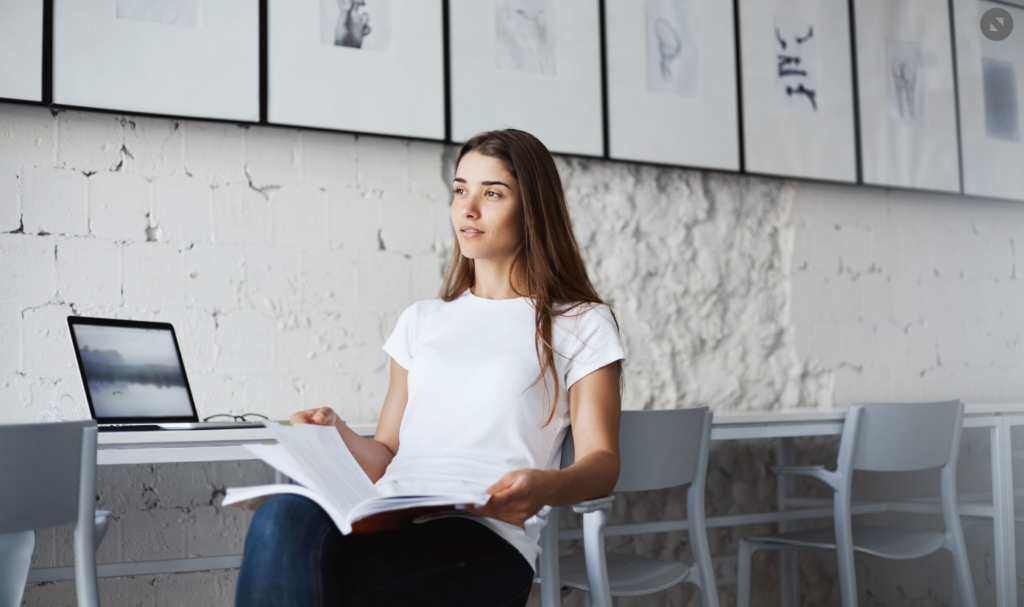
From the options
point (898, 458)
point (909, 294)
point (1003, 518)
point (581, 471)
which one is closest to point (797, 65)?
point (909, 294)

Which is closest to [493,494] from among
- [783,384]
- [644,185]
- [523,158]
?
[523,158]

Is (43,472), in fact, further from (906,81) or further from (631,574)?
(906,81)

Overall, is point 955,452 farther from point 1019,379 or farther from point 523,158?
point 523,158

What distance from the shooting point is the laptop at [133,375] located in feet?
5.85

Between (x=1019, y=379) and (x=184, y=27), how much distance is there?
10.7 feet

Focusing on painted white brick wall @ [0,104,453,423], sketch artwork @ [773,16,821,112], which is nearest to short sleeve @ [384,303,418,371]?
painted white brick wall @ [0,104,453,423]

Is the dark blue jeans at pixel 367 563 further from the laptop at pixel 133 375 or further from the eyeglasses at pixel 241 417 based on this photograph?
the eyeglasses at pixel 241 417

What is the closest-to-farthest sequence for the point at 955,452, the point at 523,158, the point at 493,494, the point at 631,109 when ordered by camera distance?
the point at 493,494, the point at 523,158, the point at 955,452, the point at 631,109

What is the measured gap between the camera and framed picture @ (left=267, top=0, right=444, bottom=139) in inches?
89.7

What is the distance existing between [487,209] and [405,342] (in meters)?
0.29

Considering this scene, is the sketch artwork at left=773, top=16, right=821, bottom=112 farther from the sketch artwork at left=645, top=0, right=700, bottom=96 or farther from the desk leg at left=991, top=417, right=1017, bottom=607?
the desk leg at left=991, top=417, right=1017, bottom=607

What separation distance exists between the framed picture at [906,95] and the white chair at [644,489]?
175cm

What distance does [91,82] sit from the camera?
2.07 metres

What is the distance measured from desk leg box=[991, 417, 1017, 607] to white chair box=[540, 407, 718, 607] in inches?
40.7
